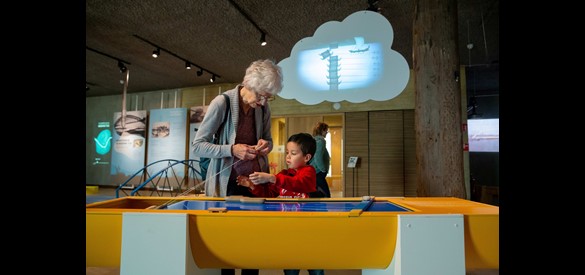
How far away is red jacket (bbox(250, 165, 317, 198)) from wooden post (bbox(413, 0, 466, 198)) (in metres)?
1.00

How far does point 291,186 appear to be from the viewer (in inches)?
61.4

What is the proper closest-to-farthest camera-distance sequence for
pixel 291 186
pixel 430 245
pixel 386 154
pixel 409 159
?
pixel 430 245 → pixel 291 186 → pixel 409 159 → pixel 386 154

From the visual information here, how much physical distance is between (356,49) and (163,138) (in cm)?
695

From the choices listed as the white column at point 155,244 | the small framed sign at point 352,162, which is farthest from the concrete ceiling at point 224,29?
the white column at point 155,244

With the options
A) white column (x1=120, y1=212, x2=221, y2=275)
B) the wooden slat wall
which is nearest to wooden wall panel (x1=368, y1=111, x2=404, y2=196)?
the wooden slat wall

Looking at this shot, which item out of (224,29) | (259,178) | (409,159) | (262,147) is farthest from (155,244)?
(409,159)

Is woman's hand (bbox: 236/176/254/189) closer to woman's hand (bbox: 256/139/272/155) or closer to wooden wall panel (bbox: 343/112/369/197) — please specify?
woman's hand (bbox: 256/139/272/155)

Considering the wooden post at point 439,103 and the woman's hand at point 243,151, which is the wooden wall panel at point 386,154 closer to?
the wooden post at point 439,103

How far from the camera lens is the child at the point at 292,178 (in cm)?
151

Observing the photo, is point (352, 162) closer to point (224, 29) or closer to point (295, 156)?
point (224, 29)

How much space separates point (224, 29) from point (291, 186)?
3466mm

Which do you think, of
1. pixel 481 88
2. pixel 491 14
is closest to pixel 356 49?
pixel 491 14
